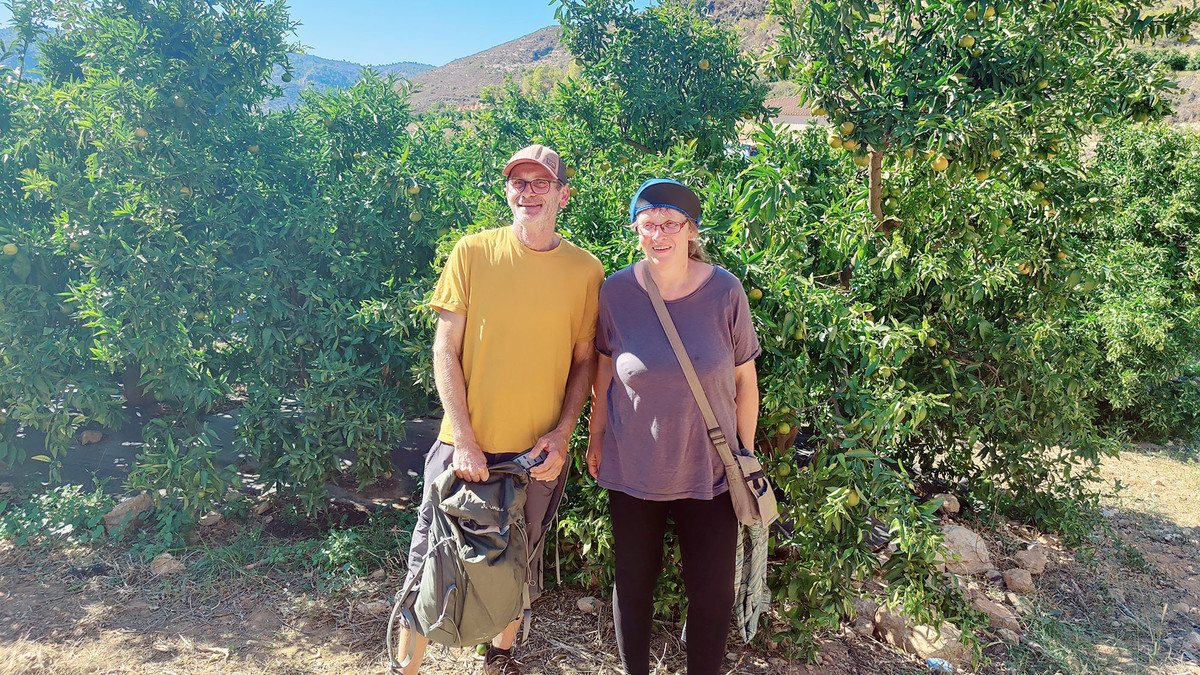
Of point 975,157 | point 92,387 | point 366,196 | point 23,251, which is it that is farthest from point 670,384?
point 23,251

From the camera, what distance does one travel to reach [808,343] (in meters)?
2.59

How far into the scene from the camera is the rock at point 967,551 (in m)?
3.75

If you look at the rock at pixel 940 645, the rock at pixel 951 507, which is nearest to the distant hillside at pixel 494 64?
the rock at pixel 951 507

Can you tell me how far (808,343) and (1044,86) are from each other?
1.33 metres

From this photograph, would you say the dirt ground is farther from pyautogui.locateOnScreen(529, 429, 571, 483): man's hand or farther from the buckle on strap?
the buckle on strap

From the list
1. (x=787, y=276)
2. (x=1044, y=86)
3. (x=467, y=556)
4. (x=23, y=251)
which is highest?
(x=1044, y=86)

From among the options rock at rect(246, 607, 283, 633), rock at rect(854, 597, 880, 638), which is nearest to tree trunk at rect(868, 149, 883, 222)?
rock at rect(854, 597, 880, 638)

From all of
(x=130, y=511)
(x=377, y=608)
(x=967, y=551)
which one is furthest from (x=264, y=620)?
(x=967, y=551)

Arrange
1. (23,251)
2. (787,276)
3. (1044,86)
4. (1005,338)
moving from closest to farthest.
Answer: (787,276)
(1044,86)
(1005,338)
(23,251)

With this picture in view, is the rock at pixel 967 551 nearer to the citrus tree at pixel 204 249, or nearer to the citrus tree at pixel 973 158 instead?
the citrus tree at pixel 973 158

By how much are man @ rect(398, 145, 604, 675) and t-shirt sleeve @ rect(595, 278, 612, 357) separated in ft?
0.22

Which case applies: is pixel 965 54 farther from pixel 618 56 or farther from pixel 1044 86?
pixel 618 56

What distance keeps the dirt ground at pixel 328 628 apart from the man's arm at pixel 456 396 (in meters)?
1.03

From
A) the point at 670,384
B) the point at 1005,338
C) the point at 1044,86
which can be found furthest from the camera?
the point at 1005,338
